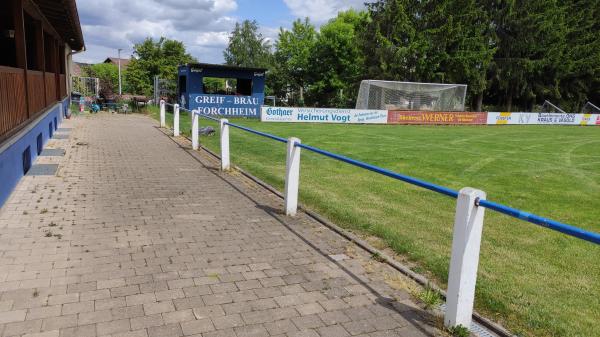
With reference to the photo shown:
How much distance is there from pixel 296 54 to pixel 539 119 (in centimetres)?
3434

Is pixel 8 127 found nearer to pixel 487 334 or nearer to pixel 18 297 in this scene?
pixel 18 297

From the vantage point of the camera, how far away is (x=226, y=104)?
28.8 meters

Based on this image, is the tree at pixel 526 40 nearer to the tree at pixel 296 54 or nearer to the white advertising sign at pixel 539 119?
the white advertising sign at pixel 539 119

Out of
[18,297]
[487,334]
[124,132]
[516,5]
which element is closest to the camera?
[487,334]

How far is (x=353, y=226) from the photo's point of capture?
6324 mm

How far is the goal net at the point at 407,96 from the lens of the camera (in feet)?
105

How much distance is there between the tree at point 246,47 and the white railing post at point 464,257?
259 ft

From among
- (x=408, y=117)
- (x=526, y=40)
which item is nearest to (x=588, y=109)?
(x=526, y=40)

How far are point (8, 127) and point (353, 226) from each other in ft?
19.4

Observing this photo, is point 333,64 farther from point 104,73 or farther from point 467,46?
point 104,73

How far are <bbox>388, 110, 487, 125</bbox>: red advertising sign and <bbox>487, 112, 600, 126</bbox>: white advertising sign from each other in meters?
1.77

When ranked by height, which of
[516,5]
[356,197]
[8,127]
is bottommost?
[356,197]

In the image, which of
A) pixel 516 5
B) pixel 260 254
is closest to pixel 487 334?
pixel 260 254

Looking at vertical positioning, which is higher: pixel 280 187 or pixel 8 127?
pixel 8 127
